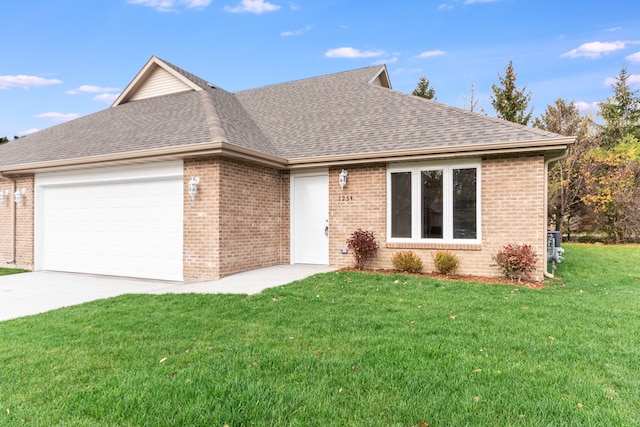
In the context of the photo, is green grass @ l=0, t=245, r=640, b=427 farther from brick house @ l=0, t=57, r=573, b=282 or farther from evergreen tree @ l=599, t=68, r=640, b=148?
evergreen tree @ l=599, t=68, r=640, b=148

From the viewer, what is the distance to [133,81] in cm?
1290

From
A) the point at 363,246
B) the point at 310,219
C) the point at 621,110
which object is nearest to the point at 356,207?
the point at 363,246

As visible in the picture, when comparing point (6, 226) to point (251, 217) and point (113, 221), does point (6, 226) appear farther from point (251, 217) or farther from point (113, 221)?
point (251, 217)

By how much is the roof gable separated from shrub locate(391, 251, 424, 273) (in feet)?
26.7

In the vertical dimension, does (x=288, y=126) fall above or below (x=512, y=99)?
below

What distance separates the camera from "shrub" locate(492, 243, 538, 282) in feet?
25.2

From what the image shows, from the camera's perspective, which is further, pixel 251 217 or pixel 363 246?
pixel 251 217

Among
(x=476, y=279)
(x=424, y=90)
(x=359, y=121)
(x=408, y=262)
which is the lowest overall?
(x=476, y=279)

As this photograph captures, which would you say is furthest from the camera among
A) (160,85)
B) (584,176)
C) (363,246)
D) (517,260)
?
(584,176)

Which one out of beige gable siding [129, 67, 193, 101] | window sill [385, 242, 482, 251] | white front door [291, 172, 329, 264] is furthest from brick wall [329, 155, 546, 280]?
beige gable siding [129, 67, 193, 101]

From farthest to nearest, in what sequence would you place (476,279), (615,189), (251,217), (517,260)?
(615,189) < (251,217) < (476,279) < (517,260)

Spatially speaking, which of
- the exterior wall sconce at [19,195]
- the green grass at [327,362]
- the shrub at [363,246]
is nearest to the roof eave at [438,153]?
the shrub at [363,246]

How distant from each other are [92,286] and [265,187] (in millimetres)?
4515

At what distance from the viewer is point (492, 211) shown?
328 inches
